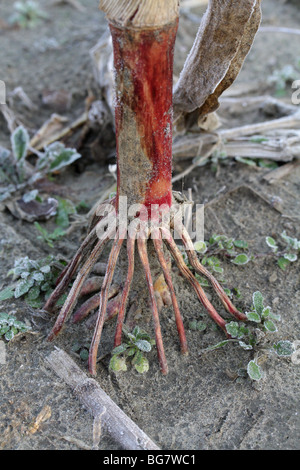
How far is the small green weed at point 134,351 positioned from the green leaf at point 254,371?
1.36 feet

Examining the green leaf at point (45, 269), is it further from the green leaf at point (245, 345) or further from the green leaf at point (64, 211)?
the green leaf at point (245, 345)

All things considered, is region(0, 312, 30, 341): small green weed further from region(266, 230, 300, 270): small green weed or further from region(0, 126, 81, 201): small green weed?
region(266, 230, 300, 270): small green weed

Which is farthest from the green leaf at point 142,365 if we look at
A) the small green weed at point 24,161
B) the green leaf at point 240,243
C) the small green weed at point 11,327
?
the small green weed at point 24,161

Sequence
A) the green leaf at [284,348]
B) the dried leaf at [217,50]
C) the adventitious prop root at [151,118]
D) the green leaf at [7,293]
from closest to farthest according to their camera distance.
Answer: the adventitious prop root at [151,118] → the dried leaf at [217,50] → the green leaf at [284,348] → the green leaf at [7,293]

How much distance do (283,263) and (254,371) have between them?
0.72 m

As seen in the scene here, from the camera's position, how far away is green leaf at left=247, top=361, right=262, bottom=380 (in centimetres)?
206

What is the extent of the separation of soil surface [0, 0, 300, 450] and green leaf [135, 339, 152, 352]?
0.36 feet

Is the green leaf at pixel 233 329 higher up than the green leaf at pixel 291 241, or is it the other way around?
the green leaf at pixel 291 241

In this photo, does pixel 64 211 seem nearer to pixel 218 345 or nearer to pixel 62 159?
pixel 62 159

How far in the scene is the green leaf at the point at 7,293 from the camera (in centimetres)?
240

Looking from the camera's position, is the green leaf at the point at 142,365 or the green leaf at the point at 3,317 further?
the green leaf at the point at 3,317

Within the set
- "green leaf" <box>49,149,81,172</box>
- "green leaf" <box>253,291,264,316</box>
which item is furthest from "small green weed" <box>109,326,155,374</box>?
"green leaf" <box>49,149,81,172</box>

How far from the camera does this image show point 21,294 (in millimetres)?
2402
